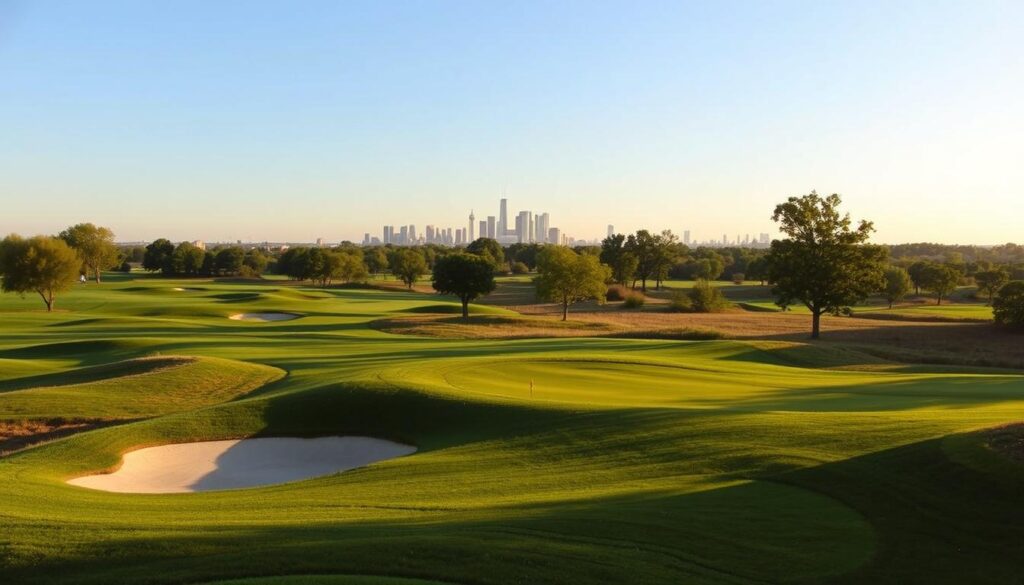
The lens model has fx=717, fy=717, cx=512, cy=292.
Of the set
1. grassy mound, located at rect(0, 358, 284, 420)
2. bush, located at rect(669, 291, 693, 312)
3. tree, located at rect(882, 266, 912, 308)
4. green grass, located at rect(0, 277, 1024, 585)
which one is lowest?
grassy mound, located at rect(0, 358, 284, 420)

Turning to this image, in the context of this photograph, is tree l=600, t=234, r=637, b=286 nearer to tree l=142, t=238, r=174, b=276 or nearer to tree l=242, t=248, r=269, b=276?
tree l=242, t=248, r=269, b=276

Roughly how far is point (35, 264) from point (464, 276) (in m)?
44.6

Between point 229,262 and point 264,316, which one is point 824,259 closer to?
point 264,316

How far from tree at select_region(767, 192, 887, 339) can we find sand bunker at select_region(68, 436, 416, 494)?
4203 centimetres

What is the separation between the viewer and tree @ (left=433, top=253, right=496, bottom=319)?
64688mm

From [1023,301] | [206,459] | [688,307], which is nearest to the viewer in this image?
[206,459]

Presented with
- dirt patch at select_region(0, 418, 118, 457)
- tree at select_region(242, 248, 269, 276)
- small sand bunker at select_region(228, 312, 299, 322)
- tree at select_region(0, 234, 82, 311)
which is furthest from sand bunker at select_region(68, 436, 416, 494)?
tree at select_region(242, 248, 269, 276)

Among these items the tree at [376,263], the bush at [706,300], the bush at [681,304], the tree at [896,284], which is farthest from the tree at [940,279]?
the tree at [376,263]

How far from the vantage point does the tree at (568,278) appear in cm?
7119

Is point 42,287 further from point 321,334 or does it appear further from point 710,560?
point 710,560

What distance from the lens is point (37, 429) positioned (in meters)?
24.2

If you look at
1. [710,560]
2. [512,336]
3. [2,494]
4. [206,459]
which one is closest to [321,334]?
[512,336]

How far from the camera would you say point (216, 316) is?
69562 millimetres

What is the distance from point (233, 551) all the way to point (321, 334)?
139ft
